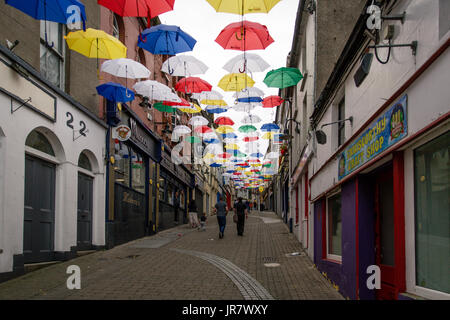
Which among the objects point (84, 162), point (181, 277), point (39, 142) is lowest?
point (181, 277)

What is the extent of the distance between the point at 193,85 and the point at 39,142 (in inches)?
215

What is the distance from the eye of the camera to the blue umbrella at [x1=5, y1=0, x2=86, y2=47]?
280 inches

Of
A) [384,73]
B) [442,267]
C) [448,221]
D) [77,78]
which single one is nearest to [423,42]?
[384,73]

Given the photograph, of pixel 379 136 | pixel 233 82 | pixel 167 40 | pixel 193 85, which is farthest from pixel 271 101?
pixel 379 136

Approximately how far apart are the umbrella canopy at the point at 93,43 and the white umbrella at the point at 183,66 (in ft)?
7.52

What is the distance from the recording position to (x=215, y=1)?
8305 millimetres

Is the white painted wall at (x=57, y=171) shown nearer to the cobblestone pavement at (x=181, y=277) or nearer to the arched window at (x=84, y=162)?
the arched window at (x=84, y=162)

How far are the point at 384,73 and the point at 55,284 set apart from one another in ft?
21.5

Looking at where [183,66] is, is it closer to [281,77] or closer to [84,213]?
[281,77]

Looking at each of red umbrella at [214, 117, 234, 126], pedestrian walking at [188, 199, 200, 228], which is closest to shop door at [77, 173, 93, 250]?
red umbrella at [214, 117, 234, 126]

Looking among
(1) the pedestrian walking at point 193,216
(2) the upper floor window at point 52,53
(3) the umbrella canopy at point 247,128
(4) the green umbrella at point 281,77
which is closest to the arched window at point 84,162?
(2) the upper floor window at point 52,53

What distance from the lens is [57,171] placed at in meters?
10.2

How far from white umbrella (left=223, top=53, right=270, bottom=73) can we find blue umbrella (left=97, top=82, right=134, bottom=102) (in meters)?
3.14
